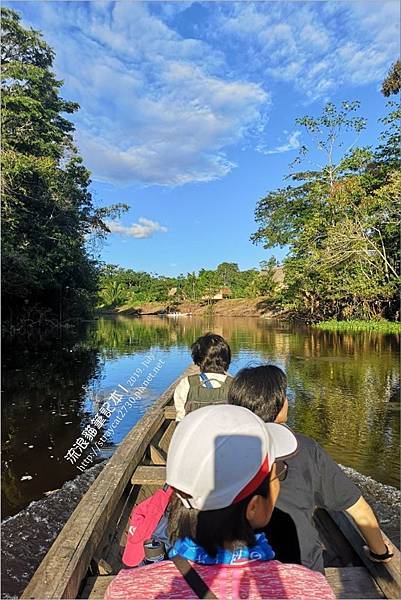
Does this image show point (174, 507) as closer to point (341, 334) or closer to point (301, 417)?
point (301, 417)

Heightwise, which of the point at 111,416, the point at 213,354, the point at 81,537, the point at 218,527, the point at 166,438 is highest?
the point at 213,354

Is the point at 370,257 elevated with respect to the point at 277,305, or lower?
elevated

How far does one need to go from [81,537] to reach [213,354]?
1257mm

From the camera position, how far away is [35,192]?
542 inches

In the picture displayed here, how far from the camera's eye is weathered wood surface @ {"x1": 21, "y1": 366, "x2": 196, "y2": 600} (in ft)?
5.10

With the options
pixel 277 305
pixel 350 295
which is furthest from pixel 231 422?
pixel 277 305

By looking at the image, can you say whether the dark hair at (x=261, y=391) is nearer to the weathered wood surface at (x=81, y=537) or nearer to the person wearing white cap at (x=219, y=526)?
the person wearing white cap at (x=219, y=526)

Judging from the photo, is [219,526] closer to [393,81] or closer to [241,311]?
[393,81]

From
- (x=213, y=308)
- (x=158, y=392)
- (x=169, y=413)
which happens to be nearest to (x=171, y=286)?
(x=213, y=308)

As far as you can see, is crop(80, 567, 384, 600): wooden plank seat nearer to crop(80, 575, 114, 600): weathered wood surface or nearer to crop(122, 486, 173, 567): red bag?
crop(80, 575, 114, 600): weathered wood surface

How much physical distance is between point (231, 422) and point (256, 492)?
A: 0.17 meters

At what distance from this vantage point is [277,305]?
117 feet

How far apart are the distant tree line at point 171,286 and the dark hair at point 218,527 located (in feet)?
142

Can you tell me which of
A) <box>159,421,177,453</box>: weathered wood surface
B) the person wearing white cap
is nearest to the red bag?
the person wearing white cap
